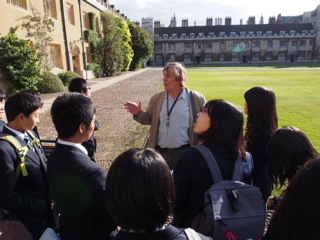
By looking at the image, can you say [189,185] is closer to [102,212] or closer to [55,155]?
[102,212]

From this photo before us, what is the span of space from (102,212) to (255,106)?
5.66 feet

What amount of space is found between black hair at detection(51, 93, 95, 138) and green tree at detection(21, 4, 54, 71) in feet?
53.7

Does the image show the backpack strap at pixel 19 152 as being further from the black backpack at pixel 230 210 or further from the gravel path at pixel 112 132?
the gravel path at pixel 112 132

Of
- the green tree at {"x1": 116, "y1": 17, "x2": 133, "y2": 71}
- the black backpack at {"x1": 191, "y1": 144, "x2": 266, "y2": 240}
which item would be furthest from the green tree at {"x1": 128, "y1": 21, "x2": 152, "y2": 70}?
the black backpack at {"x1": 191, "y1": 144, "x2": 266, "y2": 240}

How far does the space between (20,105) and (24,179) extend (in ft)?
2.17

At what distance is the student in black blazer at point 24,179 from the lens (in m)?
2.05

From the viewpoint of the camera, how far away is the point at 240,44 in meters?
65.0

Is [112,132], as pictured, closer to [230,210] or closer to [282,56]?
[230,210]

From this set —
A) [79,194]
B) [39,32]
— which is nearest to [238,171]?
[79,194]

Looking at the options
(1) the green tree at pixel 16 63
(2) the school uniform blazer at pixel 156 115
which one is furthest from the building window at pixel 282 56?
(2) the school uniform blazer at pixel 156 115

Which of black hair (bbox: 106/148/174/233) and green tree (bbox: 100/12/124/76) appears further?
green tree (bbox: 100/12/124/76)

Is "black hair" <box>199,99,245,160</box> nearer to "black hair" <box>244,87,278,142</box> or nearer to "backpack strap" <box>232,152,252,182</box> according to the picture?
"backpack strap" <box>232,152,252,182</box>

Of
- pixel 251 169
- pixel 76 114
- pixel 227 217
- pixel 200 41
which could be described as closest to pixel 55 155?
pixel 76 114

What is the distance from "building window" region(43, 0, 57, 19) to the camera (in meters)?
18.9
